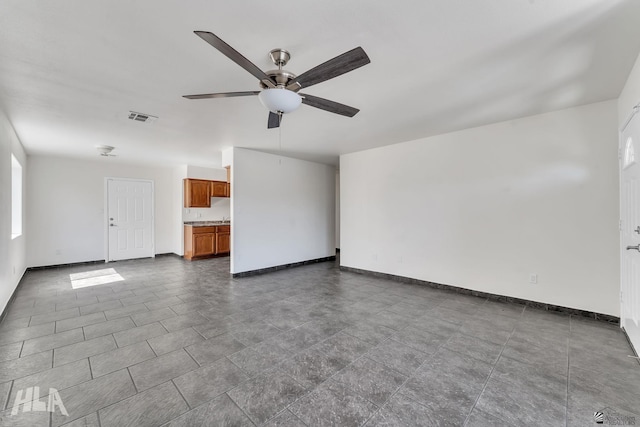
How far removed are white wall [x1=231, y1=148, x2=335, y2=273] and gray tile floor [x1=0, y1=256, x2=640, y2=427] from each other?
1.59m

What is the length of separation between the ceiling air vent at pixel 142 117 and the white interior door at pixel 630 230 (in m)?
5.00

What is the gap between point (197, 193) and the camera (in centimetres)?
728

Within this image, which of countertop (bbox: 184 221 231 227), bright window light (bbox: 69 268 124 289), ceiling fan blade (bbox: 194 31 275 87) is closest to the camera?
ceiling fan blade (bbox: 194 31 275 87)

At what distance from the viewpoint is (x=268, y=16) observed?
5.51 feet

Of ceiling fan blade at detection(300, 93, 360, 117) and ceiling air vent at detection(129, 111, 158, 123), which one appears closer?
ceiling fan blade at detection(300, 93, 360, 117)

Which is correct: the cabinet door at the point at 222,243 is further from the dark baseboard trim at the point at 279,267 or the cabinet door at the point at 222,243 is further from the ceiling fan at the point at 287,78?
the ceiling fan at the point at 287,78

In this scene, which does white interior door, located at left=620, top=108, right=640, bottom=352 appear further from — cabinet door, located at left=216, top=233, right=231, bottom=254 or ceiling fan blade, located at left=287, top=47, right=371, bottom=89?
cabinet door, located at left=216, top=233, right=231, bottom=254

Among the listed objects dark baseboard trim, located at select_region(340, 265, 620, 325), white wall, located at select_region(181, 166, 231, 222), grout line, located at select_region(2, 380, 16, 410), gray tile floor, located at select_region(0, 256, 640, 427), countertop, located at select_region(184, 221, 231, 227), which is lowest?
gray tile floor, located at select_region(0, 256, 640, 427)

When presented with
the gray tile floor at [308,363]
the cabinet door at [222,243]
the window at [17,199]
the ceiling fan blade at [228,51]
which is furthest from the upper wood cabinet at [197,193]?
the ceiling fan blade at [228,51]

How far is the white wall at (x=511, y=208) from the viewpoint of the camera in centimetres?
310

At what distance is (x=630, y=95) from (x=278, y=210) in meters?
5.18

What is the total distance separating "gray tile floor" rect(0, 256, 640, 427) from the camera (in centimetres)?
169

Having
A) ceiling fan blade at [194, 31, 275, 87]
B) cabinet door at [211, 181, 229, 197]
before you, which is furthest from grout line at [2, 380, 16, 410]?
cabinet door at [211, 181, 229, 197]

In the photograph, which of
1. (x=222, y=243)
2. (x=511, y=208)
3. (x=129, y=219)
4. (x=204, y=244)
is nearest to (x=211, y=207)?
(x=222, y=243)
